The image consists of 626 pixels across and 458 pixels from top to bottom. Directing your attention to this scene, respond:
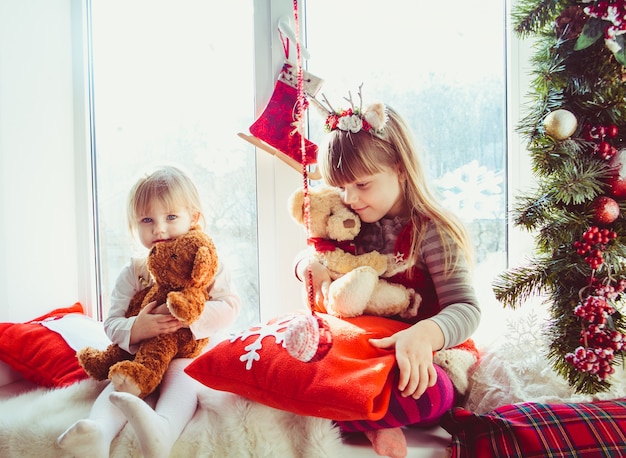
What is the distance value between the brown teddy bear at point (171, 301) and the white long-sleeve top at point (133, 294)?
0.09 ft

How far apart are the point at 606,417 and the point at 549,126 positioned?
0.49 m

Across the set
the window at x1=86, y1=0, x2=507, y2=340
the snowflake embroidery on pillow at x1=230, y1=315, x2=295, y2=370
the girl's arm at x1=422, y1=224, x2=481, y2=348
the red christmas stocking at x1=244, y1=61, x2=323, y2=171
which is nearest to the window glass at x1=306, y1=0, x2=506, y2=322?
the window at x1=86, y1=0, x2=507, y2=340

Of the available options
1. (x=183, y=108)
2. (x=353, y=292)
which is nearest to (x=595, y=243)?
(x=353, y=292)

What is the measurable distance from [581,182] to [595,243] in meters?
0.11

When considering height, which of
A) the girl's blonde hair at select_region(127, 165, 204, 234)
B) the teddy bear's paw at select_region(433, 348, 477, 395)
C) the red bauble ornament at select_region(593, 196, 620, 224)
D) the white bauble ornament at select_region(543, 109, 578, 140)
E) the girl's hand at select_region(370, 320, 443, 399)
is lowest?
the teddy bear's paw at select_region(433, 348, 477, 395)

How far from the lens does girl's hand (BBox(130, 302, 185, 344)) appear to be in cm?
103

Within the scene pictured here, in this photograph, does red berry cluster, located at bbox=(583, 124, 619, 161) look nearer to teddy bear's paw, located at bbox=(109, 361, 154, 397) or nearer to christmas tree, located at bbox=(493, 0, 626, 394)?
christmas tree, located at bbox=(493, 0, 626, 394)

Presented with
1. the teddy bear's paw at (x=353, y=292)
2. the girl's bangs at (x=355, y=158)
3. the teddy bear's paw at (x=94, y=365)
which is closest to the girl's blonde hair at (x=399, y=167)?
the girl's bangs at (x=355, y=158)

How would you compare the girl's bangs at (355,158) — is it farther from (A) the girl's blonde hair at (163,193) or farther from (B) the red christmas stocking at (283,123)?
(A) the girl's blonde hair at (163,193)

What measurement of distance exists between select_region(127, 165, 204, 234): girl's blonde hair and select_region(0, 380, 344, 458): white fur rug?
425mm

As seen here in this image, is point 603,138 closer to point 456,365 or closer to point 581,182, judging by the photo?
point 581,182

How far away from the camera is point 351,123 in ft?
3.21

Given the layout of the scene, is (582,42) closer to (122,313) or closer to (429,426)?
(429,426)

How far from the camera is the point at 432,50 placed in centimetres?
130
